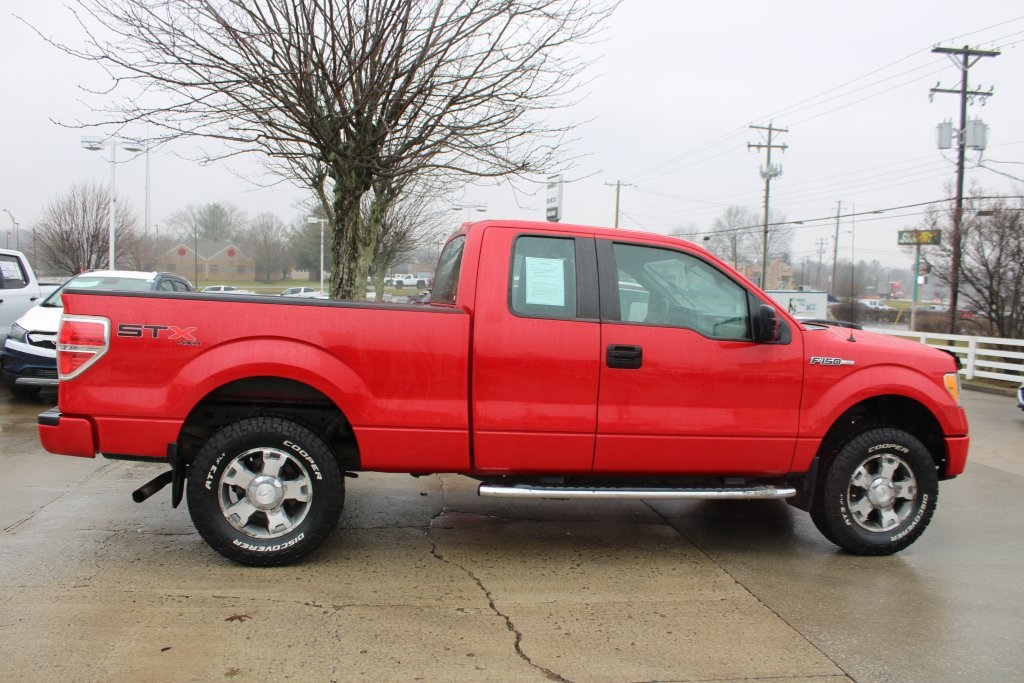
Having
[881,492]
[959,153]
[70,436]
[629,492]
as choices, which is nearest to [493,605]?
[629,492]

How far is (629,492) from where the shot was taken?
4.33 metres

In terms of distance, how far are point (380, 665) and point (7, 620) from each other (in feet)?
6.01

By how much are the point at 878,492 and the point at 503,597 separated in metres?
2.47

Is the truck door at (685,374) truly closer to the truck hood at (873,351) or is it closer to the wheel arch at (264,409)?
the truck hood at (873,351)

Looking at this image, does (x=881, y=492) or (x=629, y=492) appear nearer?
(x=629, y=492)

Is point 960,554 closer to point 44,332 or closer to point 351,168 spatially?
point 351,168

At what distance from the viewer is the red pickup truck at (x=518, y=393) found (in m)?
4.02

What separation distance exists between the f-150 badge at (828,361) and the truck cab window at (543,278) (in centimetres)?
151

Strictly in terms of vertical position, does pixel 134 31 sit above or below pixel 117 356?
above

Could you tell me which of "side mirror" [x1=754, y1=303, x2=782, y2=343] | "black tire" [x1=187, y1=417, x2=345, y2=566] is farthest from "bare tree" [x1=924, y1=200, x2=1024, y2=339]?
"black tire" [x1=187, y1=417, x2=345, y2=566]

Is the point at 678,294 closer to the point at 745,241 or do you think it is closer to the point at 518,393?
the point at 518,393

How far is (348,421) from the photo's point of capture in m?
4.18

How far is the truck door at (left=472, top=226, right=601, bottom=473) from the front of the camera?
4.17 metres

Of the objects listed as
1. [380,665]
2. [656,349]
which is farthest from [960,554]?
[380,665]
